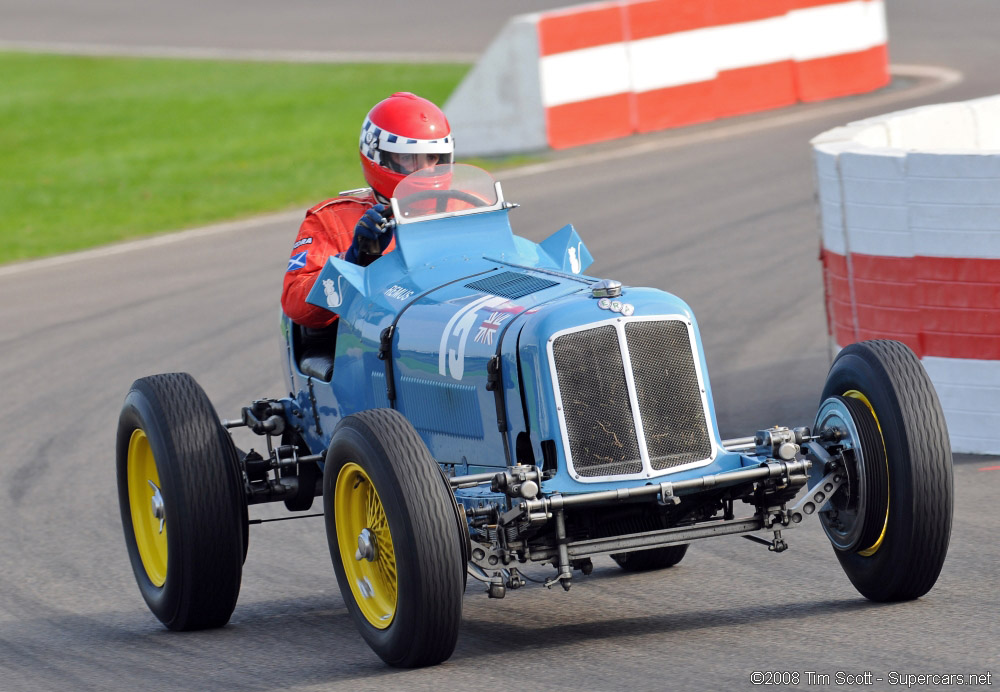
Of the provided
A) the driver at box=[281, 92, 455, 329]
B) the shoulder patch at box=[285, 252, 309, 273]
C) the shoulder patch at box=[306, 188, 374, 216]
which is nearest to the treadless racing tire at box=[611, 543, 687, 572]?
the driver at box=[281, 92, 455, 329]

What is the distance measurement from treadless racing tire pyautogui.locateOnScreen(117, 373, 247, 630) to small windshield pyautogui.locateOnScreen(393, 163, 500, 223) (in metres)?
1.18

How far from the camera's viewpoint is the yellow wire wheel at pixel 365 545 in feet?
18.1

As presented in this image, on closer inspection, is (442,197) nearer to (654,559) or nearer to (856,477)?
(654,559)

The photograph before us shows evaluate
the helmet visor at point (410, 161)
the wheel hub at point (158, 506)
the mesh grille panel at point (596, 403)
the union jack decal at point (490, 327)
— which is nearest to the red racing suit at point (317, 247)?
the helmet visor at point (410, 161)

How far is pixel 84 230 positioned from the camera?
1692 centimetres

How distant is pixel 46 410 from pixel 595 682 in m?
6.36

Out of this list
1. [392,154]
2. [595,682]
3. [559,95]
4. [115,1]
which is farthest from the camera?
[115,1]

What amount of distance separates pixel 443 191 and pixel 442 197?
0.03 m

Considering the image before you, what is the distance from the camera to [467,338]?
591 centimetres

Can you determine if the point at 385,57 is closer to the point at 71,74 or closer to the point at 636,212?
the point at 71,74

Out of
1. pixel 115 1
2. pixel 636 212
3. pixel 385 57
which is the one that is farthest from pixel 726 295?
pixel 115 1

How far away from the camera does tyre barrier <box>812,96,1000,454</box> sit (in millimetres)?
7891

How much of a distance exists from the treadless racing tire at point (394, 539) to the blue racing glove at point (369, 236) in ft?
4.25

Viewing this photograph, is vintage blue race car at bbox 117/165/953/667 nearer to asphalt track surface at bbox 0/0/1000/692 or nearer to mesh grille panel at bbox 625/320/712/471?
mesh grille panel at bbox 625/320/712/471
